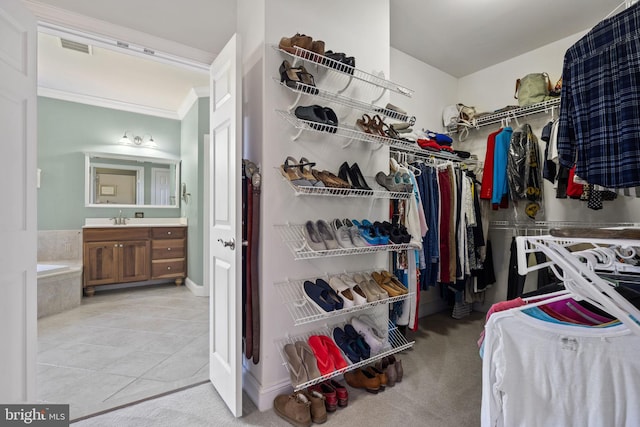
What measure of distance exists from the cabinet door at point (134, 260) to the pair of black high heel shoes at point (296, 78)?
362cm

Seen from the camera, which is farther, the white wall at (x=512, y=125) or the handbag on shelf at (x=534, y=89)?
the handbag on shelf at (x=534, y=89)

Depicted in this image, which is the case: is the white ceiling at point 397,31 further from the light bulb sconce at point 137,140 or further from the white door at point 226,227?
the light bulb sconce at point 137,140

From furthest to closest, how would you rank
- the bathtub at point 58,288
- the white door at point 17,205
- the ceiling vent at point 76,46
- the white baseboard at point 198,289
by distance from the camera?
1. the white baseboard at point 198,289
2. the bathtub at point 58,288
3. the ceiling vent at point 76,46
4. the white door at point 17,205

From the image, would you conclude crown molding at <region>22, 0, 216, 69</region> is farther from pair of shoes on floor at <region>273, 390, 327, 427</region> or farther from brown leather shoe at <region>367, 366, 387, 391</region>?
brown leather shoe at <region>367, 366, 387, 391</region>

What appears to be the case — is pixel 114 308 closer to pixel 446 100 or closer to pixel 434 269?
pixel 434 269

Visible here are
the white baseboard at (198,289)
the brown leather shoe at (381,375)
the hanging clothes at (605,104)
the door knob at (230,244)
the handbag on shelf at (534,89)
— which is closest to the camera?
the hanging clothes at (605,104)

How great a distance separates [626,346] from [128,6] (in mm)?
2772

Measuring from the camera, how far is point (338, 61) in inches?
67.5

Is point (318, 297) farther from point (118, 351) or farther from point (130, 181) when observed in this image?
point (130, 181)

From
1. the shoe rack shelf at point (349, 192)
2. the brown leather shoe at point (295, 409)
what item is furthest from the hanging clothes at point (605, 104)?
the brown leather shoe at point (295, 409)

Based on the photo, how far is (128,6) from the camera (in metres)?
1.83

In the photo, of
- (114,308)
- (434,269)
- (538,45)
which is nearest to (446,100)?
(538,45)

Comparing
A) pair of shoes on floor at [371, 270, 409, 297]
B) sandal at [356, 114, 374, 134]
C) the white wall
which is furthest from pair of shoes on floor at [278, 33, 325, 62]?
the white wall

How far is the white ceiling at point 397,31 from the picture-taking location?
1.92 meters
